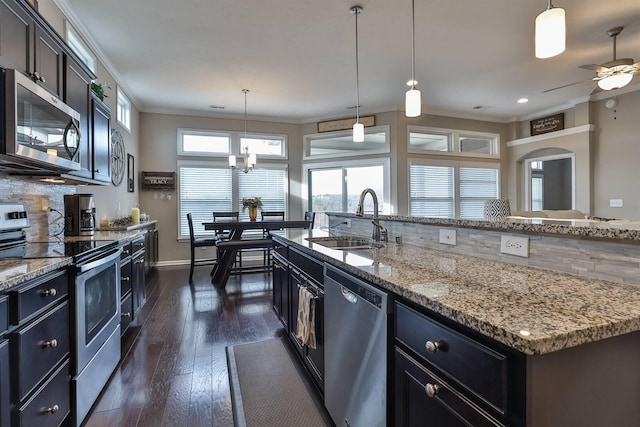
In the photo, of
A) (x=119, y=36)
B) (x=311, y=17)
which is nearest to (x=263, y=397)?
(x=311, y=17)

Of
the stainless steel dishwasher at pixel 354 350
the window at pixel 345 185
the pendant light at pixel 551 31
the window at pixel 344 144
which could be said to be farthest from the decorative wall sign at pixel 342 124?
the stainless steel dishwasher at pixel 354 350

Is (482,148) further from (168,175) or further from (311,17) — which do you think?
(168,175)

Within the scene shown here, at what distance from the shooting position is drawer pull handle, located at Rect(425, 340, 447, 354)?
34.7 inches

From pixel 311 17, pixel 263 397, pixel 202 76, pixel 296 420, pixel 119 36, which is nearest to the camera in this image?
pixel 296 420

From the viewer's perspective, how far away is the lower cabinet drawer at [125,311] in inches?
99.3

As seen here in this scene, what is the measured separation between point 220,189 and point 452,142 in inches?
192

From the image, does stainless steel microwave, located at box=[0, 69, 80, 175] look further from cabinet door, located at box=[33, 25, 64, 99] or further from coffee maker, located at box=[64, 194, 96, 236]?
coffee maker, located at box=[64, 194, 96, 236]

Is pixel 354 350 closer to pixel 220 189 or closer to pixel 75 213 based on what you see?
pixel 75 213

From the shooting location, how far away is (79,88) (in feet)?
7.89

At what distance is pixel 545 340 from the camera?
0.65 meters

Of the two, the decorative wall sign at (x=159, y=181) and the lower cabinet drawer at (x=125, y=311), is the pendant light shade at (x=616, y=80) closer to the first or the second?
the lower cabinet drawer at (x=125, y=311)

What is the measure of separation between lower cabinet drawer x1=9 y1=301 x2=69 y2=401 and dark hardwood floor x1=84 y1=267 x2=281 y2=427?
57cm

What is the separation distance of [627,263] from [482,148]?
22.3 feet

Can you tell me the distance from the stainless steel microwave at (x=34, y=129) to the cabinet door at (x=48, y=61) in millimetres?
120
